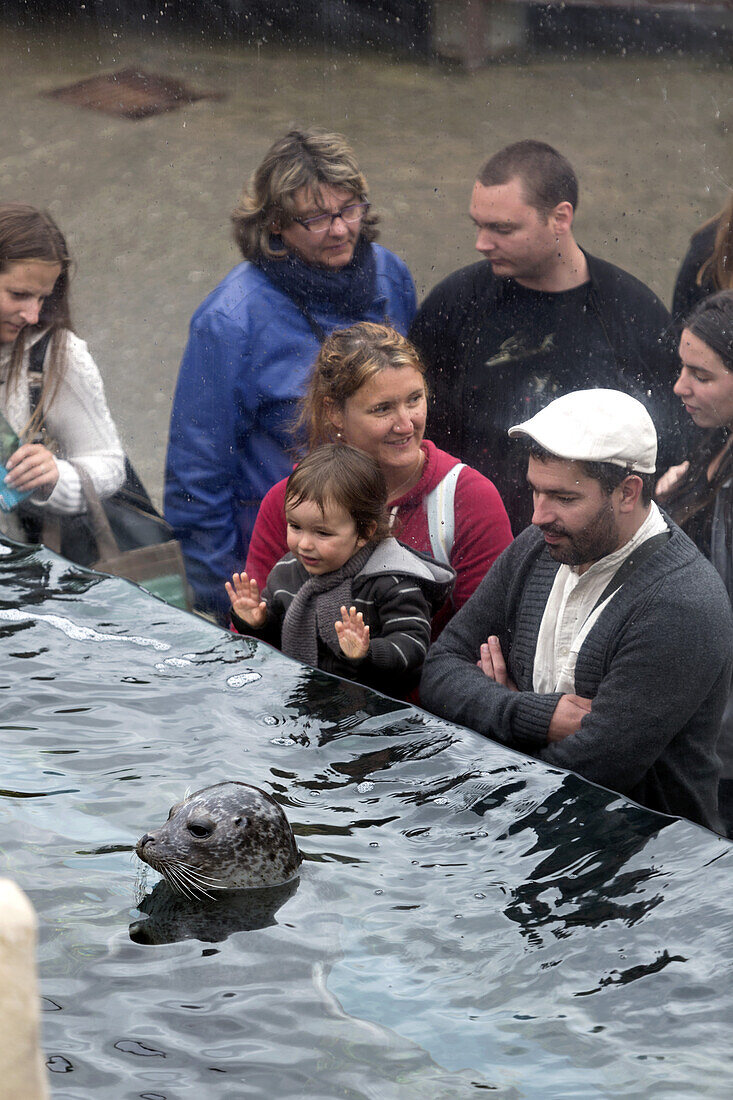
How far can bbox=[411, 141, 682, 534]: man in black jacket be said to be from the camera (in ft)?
13.8

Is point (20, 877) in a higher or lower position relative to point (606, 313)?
lower

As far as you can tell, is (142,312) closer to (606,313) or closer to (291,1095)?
(606,313)

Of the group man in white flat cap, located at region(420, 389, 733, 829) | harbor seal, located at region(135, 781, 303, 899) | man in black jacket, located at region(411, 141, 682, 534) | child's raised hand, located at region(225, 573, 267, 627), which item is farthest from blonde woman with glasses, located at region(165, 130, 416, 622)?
harbor seal, located at region(135, 781, 303, 899)

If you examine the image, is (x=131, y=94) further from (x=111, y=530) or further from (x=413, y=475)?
(x=413, y=475)

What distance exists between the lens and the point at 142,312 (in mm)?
5805

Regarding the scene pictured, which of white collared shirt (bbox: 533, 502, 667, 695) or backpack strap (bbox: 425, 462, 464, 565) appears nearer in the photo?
white collared shirt (bbox: 533, 502, 667, 695)

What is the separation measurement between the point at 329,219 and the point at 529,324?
0.86 metres

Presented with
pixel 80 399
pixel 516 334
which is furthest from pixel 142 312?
pixel 516 334

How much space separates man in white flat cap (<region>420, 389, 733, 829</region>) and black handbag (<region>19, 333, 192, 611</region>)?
7.27ft

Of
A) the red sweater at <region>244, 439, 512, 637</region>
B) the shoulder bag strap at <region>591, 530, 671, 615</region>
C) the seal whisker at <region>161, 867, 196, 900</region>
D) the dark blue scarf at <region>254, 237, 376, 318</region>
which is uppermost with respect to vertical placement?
the dark blue scarf at <region>254, 237, 376, 318</region>

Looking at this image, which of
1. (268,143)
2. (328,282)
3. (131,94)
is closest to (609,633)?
(328,282)

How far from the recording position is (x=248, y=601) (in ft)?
12.5

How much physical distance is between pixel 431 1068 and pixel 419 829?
2.74ft

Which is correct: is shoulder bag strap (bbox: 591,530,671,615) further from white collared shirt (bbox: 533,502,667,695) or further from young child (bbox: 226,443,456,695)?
young child (bbox: 226,443,456,695)
